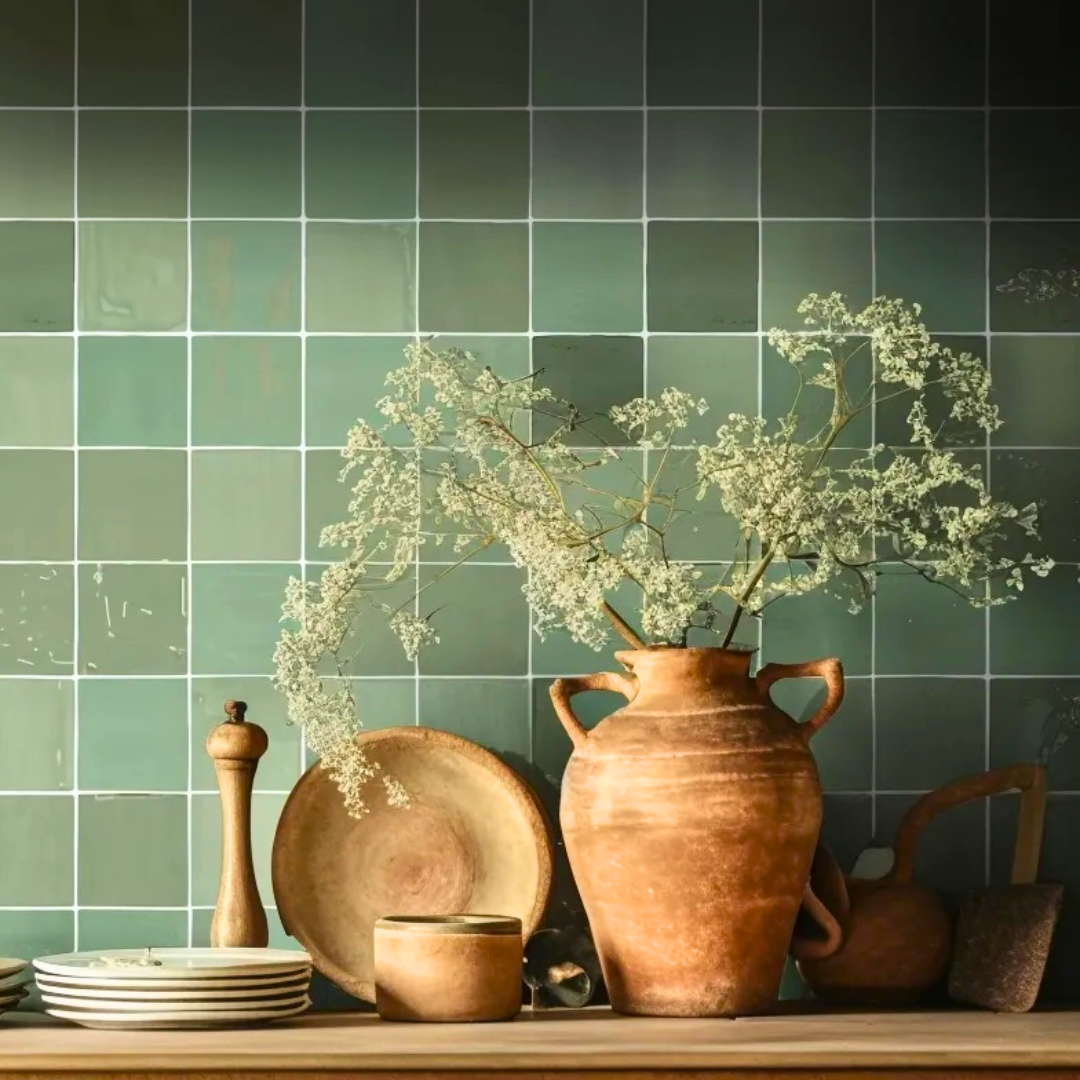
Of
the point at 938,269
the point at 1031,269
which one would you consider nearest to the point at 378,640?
the point at 938,269

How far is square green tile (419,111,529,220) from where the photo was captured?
2.25 m

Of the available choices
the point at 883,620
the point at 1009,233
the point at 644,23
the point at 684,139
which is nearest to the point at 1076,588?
the point at 883,620

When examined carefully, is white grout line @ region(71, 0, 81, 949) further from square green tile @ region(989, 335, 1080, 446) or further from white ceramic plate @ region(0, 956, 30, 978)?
square green tile @ region(989, 335, 1080, 446)

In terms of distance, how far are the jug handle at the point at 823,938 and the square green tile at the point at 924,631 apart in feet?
1.21

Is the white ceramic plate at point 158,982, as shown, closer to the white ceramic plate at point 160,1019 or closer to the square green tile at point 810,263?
the white ceramic plate at point 160,1019

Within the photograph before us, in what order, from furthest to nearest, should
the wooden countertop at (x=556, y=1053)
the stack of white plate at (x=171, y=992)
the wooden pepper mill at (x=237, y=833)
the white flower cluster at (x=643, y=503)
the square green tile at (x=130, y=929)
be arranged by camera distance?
1. the square green tile at (x=130, y=929)
2. the wooden pepper mill at (x=237, y=833)
3. the white flower cluster at (x=643, y=503)
4. the stack of white plate at (x=171, y=992)
5. the wooden countertop at (x=556, y=1053)

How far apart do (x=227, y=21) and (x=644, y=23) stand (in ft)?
1.84

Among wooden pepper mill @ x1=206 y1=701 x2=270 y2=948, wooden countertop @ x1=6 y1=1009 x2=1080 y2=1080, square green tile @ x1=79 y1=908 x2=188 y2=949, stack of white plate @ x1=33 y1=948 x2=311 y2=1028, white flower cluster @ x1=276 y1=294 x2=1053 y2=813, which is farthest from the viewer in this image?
square green tile @ x1=79 y1=908 x2=188 y2=949

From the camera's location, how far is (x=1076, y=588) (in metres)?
2.22

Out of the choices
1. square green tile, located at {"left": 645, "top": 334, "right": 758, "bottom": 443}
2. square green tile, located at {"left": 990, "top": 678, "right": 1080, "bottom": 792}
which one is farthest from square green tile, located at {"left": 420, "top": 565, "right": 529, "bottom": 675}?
square green tile, located at {"left": 990, "top": 678, "right": 1080, "bottom": 792}

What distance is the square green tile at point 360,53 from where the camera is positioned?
226cm

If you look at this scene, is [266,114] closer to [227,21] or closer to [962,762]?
[227,21]

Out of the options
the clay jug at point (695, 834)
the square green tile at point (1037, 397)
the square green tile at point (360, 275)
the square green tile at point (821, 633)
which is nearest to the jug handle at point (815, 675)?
the clay jug at point (695, 834)

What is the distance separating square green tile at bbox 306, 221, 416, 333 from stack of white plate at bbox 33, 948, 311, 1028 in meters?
0.85
